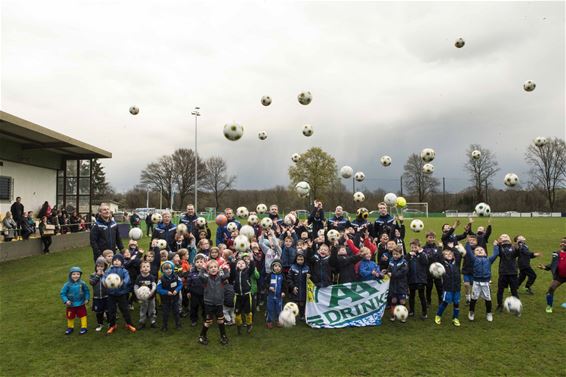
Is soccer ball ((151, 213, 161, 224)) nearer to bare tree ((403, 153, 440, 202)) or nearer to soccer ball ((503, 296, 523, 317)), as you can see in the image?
soccer ball ((503, 296, 523, 317))

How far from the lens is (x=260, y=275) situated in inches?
363

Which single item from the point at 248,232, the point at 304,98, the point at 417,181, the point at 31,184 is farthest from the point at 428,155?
the point at 417,181

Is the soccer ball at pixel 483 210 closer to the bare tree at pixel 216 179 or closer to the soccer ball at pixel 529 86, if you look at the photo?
the soccer ball at pixel 529 86

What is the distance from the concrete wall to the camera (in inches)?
807

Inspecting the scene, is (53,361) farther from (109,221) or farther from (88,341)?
(109,221)

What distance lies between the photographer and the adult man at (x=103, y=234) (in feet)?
30.2

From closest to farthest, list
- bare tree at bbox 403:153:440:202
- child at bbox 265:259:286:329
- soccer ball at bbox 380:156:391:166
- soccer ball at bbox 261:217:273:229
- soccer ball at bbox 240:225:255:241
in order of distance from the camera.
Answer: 1. child at bbox 265:259:286:329
2. soccer ball at bbox 261:217:273:229
3. soccer ball at bbox 240:225:255:241
4. soccer ball at bbox 380:156:391:166
5. bare tree at bbox 403:153:440:202

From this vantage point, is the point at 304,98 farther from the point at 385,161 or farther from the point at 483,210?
the point at 483,210

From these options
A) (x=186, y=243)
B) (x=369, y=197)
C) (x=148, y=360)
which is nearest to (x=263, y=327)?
(x=148, y=360)

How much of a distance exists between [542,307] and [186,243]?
9664mm

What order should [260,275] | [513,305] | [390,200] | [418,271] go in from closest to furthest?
[513,305], [418,271], [260,275], [390,200]

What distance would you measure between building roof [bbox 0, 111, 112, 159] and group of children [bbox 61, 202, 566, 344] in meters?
11.2

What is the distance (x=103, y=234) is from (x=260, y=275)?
4.07 metres

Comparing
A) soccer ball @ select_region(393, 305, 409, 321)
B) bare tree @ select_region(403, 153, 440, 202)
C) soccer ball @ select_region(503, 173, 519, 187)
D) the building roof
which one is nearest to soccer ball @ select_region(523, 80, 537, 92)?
soccer ball @ select_region(503, 173, 519, 187)
